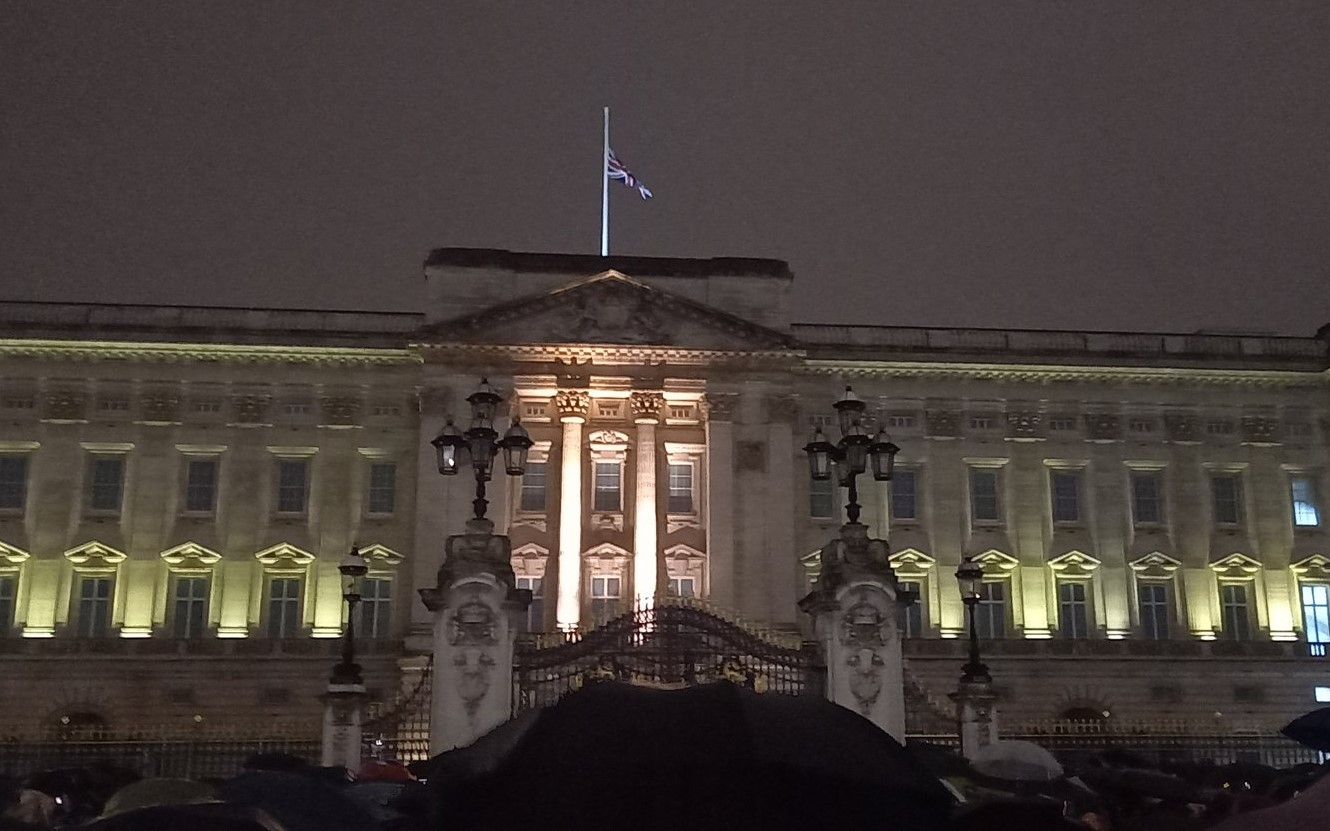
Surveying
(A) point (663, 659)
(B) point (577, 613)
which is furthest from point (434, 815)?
(B) point (577, 613)

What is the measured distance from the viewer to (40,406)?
1703 inches

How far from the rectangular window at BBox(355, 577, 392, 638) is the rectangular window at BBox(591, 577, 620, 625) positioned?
6536mm

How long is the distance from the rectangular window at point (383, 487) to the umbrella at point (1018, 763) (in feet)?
103

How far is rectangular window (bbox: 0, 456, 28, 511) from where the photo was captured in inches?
1677

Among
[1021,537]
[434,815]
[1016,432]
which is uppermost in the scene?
[1016,432]

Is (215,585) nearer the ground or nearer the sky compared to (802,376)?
nearer the ground

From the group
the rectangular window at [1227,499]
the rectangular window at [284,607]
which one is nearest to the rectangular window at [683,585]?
the rectangular window at [284,607]

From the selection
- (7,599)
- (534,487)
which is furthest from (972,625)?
(7,599)

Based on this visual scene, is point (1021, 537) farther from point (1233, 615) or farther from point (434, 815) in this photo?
point (434, 815)

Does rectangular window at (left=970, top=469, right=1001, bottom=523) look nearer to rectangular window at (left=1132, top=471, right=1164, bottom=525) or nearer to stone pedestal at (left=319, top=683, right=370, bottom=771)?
rectangular window at (left=1132, top=471, right=1164, bottom=525)

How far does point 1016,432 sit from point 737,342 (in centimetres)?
1034

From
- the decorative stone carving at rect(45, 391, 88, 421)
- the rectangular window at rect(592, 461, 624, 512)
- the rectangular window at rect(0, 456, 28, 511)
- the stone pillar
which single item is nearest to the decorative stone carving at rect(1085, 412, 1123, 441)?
the rectangular window at rect(592, 461, 624, 512)

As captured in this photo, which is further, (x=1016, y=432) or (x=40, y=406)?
(x=1016, y=432)

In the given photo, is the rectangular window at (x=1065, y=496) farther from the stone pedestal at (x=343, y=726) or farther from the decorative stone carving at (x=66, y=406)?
the decorative stone carving at (x=66, y=406)
